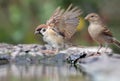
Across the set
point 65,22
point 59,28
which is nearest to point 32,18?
point 65,22

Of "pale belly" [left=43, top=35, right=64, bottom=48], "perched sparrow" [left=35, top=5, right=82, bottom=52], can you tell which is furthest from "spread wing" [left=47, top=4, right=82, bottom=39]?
"pale belly" [left=43, top=35, right=64, bottom=48]

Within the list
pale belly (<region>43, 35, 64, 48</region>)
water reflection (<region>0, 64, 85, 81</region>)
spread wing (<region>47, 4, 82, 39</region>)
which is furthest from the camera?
spread wing (<region>47, 4, 82, 39</region>)

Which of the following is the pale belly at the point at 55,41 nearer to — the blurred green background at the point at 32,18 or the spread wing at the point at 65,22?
the spread wing at the point at 65,22

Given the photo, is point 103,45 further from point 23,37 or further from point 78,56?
point 23,37

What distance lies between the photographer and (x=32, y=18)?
941 centimetres

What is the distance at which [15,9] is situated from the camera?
9.30m

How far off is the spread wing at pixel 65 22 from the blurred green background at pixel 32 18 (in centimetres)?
262

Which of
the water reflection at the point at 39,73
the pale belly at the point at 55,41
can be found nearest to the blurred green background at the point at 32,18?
the pale belly at the point at 55,41

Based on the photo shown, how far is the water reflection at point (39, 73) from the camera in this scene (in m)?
4.27

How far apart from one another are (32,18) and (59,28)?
3.48m

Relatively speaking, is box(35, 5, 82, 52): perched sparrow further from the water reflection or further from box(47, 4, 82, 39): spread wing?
the water reflection

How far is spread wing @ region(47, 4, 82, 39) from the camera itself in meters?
5.95

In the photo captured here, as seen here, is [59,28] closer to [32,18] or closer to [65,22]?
[65,22]

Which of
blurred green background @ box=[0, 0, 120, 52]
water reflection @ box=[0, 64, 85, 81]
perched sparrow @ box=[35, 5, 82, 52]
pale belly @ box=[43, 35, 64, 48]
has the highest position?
blurred green background @ box=[0, 0, 120, 52]
